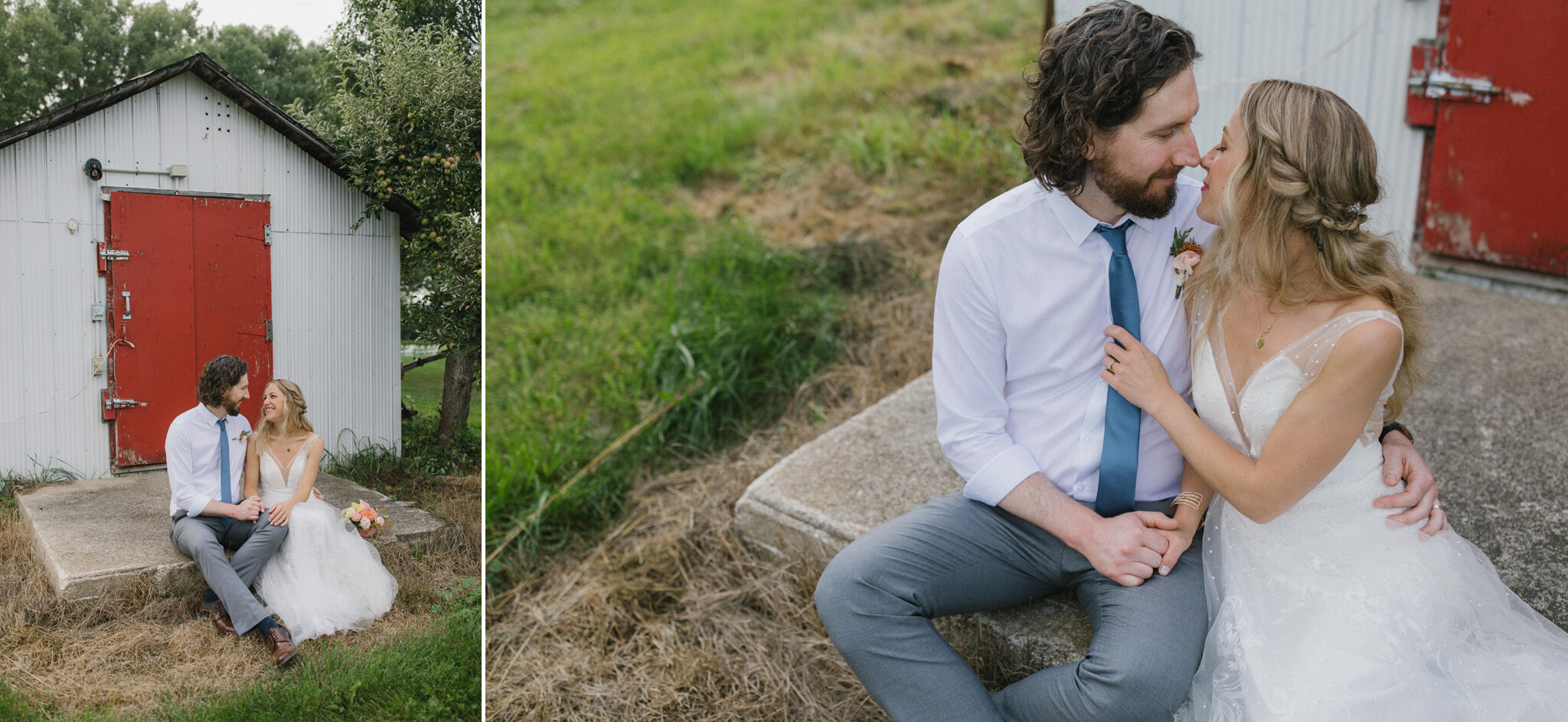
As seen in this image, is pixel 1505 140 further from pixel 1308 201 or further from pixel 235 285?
pixel 235 285

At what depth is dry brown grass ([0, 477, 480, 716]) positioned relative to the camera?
1.47m

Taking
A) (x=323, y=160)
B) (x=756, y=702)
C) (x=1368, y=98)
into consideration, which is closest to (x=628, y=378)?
(x=756, y=702)

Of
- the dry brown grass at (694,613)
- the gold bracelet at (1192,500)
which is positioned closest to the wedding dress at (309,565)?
the dry brown grass at (694,613)

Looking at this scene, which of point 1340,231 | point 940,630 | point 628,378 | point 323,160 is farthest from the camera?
point 628,378

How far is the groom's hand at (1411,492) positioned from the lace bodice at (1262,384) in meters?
0.07

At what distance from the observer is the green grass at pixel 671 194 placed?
4285 millimetres

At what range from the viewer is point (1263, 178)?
2.05 m

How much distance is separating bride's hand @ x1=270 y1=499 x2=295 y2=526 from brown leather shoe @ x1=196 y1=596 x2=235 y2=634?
0.50ft

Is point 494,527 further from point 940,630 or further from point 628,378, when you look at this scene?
point 940,630

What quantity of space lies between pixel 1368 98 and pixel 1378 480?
2.57 metres

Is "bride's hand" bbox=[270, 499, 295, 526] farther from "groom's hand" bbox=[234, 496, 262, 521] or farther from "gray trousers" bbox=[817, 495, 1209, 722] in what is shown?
"gray trousers" bbox=[817, 495, 1209, 722]

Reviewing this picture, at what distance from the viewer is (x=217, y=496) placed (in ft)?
5.41

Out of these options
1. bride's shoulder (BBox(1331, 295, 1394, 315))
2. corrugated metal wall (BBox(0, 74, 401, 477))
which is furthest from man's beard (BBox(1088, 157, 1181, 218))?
corrugated metal wall (BBox(0, 74, 401, 477))

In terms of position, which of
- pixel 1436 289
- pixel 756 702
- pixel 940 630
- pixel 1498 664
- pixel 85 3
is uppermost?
pixel 85 3
